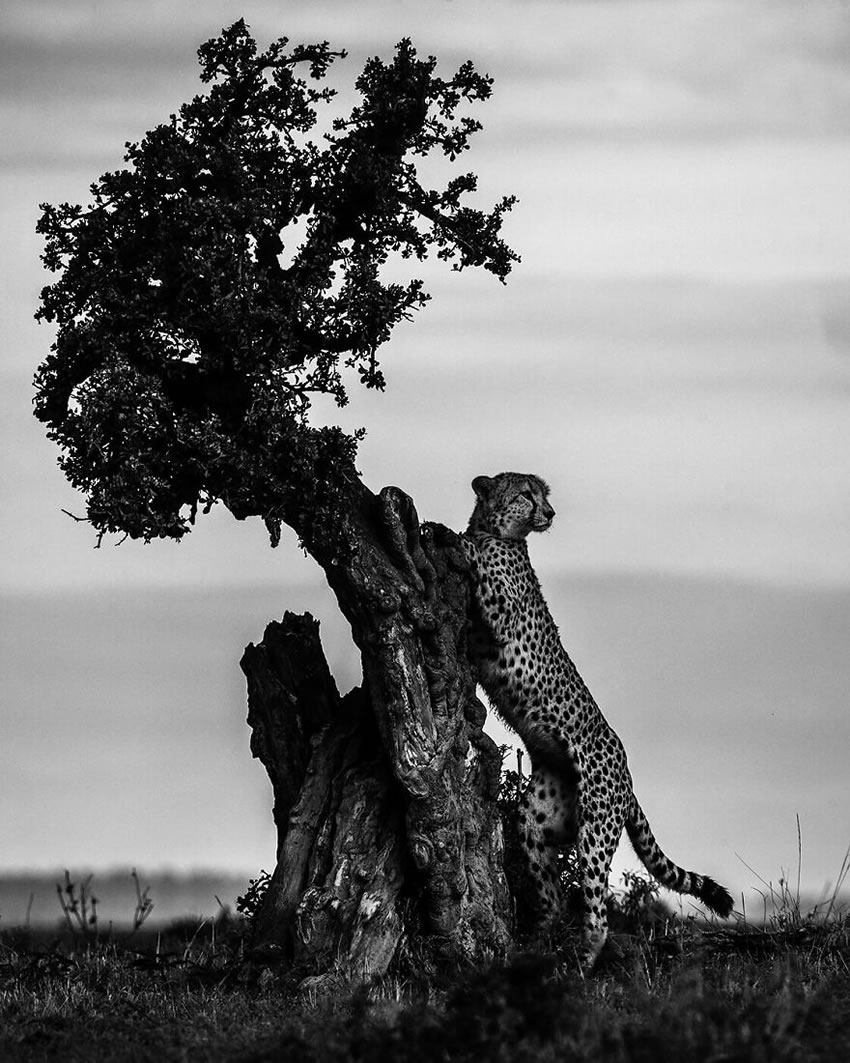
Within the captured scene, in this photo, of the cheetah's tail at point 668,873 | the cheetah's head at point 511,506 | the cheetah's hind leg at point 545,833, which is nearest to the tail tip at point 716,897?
the cheetah's tail at point 668,873

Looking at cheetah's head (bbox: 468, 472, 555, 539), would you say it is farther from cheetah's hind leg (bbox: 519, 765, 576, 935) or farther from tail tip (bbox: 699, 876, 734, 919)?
tail tip (bbox: 699, 876, 734, 919)

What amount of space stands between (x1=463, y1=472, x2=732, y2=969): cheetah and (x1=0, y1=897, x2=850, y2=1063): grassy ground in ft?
1.86

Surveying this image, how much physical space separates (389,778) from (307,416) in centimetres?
325

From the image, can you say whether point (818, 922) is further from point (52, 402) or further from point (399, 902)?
point (52, 402)

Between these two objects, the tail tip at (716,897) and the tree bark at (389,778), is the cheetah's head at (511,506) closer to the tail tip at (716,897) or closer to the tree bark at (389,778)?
the tree bark at (389,778)

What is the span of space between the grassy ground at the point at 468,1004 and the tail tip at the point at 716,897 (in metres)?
0.22

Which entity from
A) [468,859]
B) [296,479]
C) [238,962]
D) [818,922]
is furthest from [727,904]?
[296,479]

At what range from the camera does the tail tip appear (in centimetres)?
1576

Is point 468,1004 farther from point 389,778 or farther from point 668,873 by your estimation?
point 668,873

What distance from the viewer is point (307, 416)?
43.9 ft

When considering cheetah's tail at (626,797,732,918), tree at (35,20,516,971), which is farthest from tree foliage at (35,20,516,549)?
cheetah's tail at (626,797,732,918)

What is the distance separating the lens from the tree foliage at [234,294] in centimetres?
1306

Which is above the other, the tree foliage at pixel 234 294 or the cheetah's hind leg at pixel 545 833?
the tree foliage at pixel 234 294

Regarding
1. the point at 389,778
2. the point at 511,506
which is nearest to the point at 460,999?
the point at 389,778
